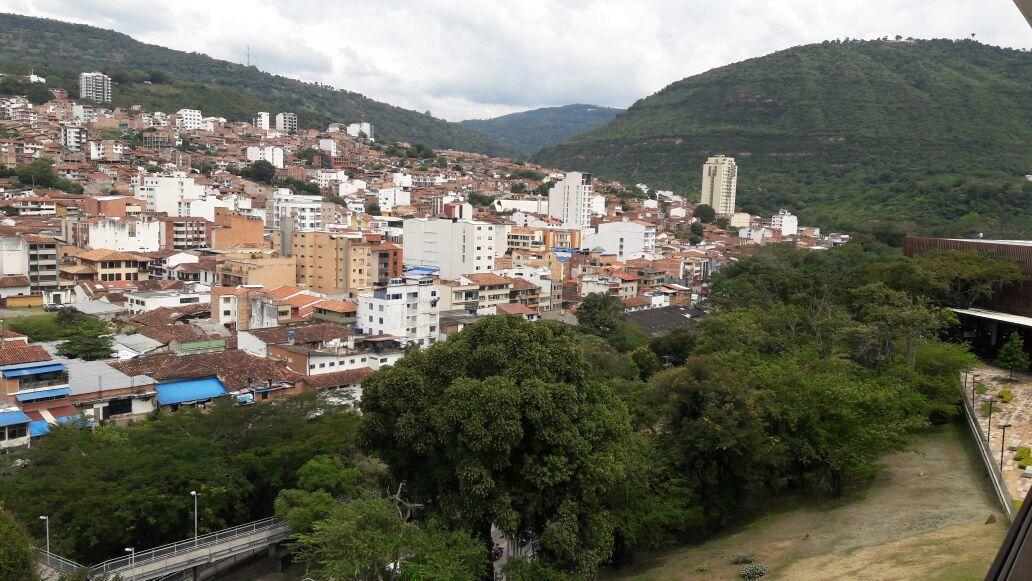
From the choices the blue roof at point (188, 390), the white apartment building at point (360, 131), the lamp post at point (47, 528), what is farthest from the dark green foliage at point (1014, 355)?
the white apartment building at point (360, 131)

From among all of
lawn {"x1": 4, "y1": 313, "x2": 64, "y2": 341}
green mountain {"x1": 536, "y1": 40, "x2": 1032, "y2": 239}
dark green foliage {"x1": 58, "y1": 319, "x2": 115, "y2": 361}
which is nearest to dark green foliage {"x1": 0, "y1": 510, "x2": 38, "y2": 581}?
dark green foliage {"x1": 58, "y1": 319, "x2": 115, "y2": 361}

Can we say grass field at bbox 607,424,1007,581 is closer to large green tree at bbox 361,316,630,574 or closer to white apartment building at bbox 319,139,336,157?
large green tree at bbox 361,316,630,574

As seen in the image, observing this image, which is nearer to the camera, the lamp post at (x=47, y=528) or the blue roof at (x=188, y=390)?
the lamp post at (x=47, y=528)

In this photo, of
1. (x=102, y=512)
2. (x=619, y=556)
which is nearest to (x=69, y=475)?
(x=102, y=512)

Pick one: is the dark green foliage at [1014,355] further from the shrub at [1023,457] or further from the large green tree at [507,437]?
the large green tree at [507,437]

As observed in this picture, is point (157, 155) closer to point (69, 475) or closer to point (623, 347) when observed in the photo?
point (623, 347)
